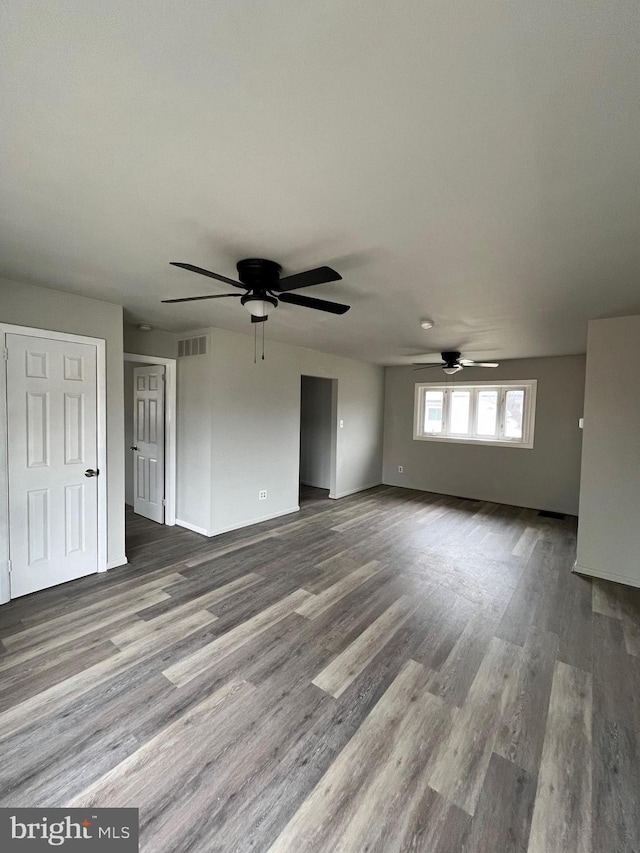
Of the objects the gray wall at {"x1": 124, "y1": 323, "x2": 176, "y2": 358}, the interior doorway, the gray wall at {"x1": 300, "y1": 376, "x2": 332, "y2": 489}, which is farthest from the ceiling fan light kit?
the gray wall at {"x1": 300, "y1": 376, "x2": 332, "y2": 489}

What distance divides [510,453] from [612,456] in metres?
2.80

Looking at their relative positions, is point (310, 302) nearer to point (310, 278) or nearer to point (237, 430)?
point (310, 278)

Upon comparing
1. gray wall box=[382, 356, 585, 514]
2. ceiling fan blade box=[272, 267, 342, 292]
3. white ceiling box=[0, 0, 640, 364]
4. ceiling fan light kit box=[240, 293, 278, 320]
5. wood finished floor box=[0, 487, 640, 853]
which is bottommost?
wood finished floor box=[0, 487, 640, 853]

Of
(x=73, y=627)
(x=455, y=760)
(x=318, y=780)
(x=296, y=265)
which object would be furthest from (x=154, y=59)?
(x=73, y=627)

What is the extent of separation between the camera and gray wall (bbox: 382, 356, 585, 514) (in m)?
5.66

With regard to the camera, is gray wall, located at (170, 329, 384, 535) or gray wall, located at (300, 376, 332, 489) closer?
gray wall, located at (170, 329, 384, 535)

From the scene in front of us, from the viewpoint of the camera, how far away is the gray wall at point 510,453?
566 cm

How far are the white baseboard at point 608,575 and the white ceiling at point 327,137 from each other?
8.99 feet

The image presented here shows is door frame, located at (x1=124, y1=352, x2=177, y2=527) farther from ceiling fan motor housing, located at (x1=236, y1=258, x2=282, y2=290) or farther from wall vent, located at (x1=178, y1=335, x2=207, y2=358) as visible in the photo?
ceiling fan motor housing, located at (x1=236, y1=258, x2=282, y2=290)

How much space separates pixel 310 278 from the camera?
200 cm

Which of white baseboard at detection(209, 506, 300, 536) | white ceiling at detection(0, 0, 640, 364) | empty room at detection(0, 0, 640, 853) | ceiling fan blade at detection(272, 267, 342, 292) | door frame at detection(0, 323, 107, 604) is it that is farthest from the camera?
white baseboard at detection(209, 506, 300, 536)

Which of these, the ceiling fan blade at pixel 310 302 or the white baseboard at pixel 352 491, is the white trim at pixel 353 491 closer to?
the white baseboard at pixel 352 491

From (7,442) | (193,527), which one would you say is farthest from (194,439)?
(7,442)

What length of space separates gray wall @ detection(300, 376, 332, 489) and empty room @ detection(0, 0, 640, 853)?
2.58 metres
